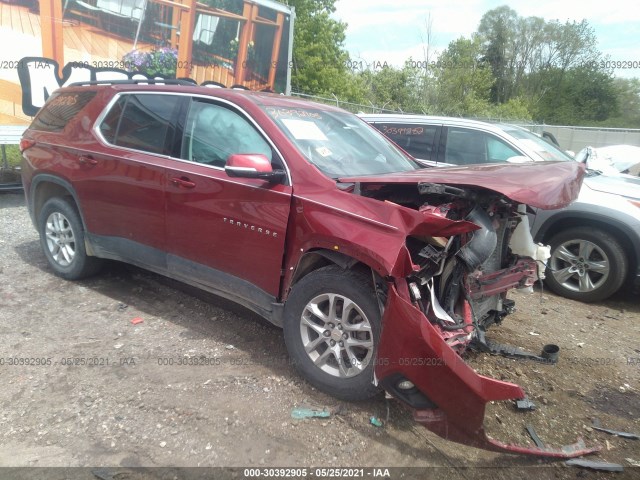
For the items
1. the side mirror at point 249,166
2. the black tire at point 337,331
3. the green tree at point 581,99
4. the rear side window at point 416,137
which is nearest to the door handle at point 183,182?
the side mirror at point 249,166

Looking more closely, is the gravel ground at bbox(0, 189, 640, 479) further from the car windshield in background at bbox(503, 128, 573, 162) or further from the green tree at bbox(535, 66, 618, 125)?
the green tree at bbox(535, 66, 618, 125)

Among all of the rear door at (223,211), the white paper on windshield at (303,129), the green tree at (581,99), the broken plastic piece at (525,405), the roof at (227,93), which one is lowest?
the broken plastic piece at (525,405)

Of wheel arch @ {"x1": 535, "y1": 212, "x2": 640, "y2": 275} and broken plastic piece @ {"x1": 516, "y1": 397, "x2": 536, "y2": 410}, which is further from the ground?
wheel arch @ {"x1": 535, "y1": 212, "x2": 640, "y2": 275}

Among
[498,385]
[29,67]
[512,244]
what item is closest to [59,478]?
[498,385]

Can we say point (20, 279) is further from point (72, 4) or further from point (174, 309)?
point (72, 4)

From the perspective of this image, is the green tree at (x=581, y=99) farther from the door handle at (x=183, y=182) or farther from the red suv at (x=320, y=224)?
the door handle at (x=183, y=182)

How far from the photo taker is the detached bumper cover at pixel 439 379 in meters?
2.43

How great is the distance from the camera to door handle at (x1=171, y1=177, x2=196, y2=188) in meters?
3.67

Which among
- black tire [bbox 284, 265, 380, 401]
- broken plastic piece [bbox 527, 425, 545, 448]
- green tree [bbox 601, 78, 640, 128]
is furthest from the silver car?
green tree [bbox 601, 78, 640, 128]

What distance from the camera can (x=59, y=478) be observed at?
2430mm

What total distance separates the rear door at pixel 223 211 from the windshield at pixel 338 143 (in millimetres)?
Answer: 235

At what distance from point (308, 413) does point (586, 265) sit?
12.1ft

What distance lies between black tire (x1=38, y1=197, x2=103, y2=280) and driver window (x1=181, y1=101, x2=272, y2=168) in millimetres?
1640

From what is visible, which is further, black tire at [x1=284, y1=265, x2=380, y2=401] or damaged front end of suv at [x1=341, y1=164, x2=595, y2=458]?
black tire at [x1=284, y1=265, x2=380, y2=401]
